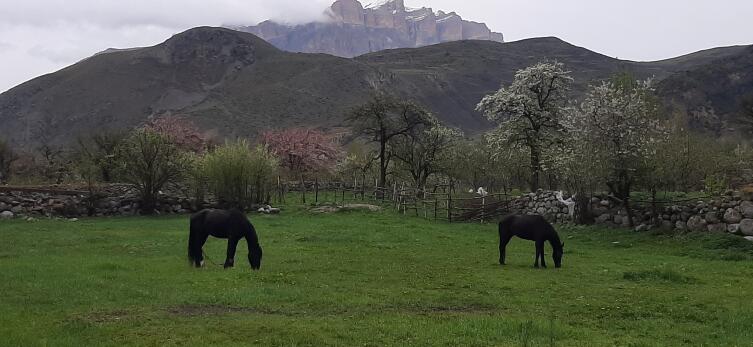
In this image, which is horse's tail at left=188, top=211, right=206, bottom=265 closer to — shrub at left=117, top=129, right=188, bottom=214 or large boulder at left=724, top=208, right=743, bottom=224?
large boulder at left=724, top=208, right=743, bottom=224

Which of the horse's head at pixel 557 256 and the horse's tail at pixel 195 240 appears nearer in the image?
the horse's tail at pixel 195 240

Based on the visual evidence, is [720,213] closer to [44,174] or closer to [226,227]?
[226,227]

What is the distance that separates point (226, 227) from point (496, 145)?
2630 centimetres

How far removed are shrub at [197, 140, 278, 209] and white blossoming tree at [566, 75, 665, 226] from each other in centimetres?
1937

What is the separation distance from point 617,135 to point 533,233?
10.6 metres

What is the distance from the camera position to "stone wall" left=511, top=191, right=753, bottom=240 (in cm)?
2081

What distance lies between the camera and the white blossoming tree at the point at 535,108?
36812mm

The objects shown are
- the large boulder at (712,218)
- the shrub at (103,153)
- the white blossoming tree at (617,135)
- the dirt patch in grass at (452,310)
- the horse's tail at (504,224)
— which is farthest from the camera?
the shrub at (103,153)

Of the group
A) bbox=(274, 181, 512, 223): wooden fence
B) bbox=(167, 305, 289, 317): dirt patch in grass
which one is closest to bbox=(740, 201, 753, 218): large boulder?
bbox=(274, 181, 512, 223): wooden fence

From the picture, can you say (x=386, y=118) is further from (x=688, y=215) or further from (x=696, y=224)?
(x=696, y=224)

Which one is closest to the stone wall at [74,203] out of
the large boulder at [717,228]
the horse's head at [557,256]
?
the horse's head at [557,256]

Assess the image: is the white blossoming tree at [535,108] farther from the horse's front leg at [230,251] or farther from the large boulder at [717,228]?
the horse's front leg at [230,251]

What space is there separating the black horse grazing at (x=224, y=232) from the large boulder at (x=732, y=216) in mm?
16796

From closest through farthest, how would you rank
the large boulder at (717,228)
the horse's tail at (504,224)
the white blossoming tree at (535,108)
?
1. the horse's tail at (504,224)
2. the large boulder at (717,228)
3. the white blossoming tree at (535,108)
